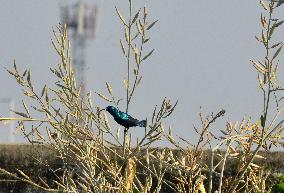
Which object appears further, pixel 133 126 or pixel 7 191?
pixel 7 191

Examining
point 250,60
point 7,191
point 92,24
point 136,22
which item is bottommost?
point 7,191

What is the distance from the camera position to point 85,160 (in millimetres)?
2816

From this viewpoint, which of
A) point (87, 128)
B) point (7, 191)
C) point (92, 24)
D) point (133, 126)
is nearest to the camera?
point (87, 128)

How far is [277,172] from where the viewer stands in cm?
896

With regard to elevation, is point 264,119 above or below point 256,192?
above

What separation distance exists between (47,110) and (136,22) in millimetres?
559

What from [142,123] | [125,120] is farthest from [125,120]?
[142,123]

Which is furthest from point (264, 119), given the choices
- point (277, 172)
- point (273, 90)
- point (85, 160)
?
point (277, 172)

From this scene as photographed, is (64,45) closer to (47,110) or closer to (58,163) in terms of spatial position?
(47,110)

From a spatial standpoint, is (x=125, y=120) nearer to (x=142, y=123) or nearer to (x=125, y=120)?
(x=125, y=120)

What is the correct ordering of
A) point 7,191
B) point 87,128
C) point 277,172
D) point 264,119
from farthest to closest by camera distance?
point 7,191, point 277,172, point 87,128, point 264,119

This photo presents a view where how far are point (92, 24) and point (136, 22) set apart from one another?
39728 mm

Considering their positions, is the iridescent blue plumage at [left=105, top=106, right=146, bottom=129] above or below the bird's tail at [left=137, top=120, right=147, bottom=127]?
above

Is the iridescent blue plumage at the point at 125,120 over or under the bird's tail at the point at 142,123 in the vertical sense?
over
